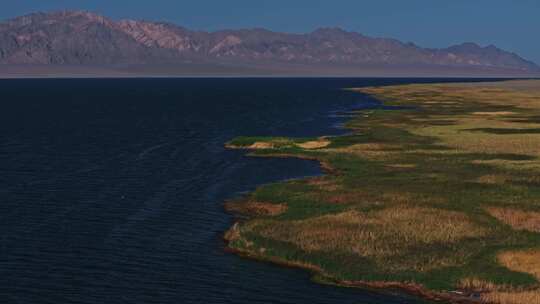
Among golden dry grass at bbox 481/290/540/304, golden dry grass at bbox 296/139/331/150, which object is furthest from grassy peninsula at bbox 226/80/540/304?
golden dry grass at bbox 296/139/331/150

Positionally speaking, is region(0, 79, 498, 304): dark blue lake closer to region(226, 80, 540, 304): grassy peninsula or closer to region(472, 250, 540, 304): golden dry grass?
region(226, 80, 540, 304): grassy peninsula

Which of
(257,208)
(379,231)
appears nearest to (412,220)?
(379,231)

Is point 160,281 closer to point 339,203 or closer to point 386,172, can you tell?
point 339,203

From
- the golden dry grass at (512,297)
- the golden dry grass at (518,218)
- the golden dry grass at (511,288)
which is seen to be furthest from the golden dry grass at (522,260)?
the golden dry grass at (518,218)

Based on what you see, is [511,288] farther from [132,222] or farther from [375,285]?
[132,222]

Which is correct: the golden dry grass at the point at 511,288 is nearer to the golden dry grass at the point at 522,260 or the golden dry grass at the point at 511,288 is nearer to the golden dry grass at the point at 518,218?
the golden dry grass at the point at 522,260

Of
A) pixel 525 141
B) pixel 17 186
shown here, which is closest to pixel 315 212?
pixel 17 186
